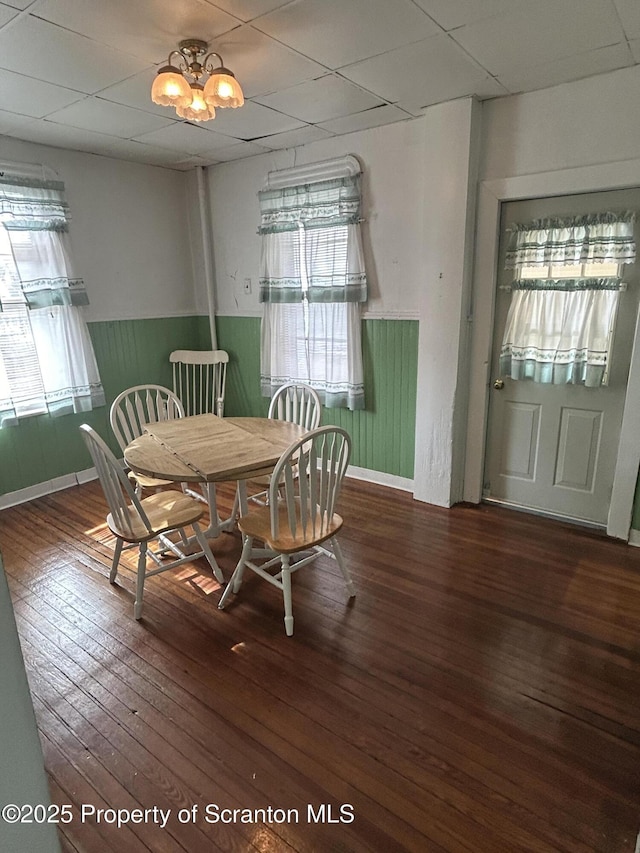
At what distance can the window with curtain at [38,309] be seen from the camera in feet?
11.1

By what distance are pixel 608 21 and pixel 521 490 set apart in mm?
2443

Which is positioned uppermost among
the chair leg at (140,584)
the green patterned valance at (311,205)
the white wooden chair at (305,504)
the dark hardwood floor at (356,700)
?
the green patterned valance at (311,205)

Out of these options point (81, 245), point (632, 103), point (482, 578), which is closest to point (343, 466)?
point (482, 578)

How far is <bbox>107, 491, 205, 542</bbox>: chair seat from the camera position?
7.50 ft

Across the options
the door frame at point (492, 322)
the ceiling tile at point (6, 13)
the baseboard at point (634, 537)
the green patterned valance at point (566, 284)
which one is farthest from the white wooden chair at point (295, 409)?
the ceiling tile at point (6, 13)

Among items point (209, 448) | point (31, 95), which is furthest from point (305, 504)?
point (31, 95)

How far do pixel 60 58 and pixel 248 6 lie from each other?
997mm

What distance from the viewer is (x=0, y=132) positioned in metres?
3.26

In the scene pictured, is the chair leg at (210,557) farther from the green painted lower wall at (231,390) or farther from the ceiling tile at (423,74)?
the ceiling tile at (423,74)

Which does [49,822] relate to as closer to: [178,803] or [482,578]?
[178,803]

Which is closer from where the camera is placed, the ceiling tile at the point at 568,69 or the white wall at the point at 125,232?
the ceiling tile at the point at 568,69

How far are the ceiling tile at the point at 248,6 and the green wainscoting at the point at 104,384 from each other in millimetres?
2676

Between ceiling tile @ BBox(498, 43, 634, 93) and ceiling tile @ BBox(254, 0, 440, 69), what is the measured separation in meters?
0.72

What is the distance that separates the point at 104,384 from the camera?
13.5 feet
